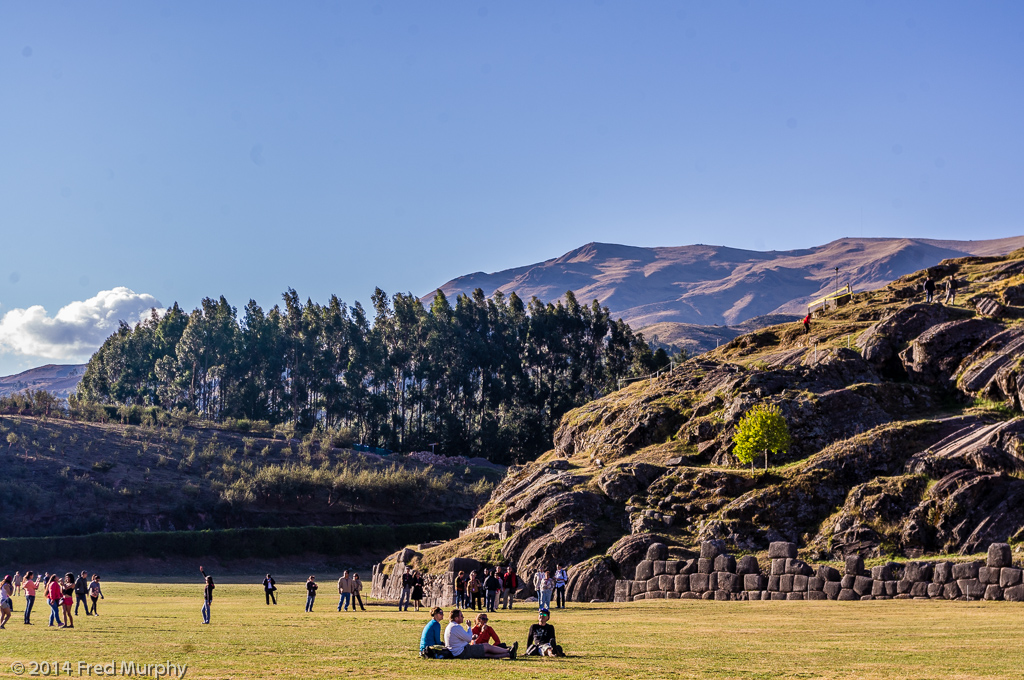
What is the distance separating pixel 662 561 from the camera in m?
45.2

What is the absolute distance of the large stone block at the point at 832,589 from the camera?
40.6m

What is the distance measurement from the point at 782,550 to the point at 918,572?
18.6 feet

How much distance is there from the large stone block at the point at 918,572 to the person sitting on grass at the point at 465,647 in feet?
77.5

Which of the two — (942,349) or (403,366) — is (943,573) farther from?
(403,366)

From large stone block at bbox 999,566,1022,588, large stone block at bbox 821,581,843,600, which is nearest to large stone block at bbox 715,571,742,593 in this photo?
large stone block at bbox 821,581,843,600

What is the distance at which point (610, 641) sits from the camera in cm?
2567

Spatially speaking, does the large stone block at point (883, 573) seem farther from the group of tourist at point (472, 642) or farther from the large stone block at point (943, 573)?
the group of tourist at point (472, 642)

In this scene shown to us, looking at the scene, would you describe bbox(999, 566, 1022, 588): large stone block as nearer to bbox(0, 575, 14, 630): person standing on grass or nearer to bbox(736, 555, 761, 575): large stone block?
bbox(736, 555, 761, 575): large stone block

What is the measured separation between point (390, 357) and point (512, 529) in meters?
79.3

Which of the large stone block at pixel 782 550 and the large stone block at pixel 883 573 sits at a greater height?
the large stone block at pixel 782 550

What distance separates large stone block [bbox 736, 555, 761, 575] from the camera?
43.1 meters

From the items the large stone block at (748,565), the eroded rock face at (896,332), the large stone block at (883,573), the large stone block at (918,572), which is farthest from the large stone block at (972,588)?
the eroded rock face at (896,332)

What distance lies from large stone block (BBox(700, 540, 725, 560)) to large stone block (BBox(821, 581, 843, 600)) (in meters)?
5.09

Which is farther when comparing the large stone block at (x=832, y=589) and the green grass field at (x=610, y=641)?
the large stone block at (x=832, y=589)
